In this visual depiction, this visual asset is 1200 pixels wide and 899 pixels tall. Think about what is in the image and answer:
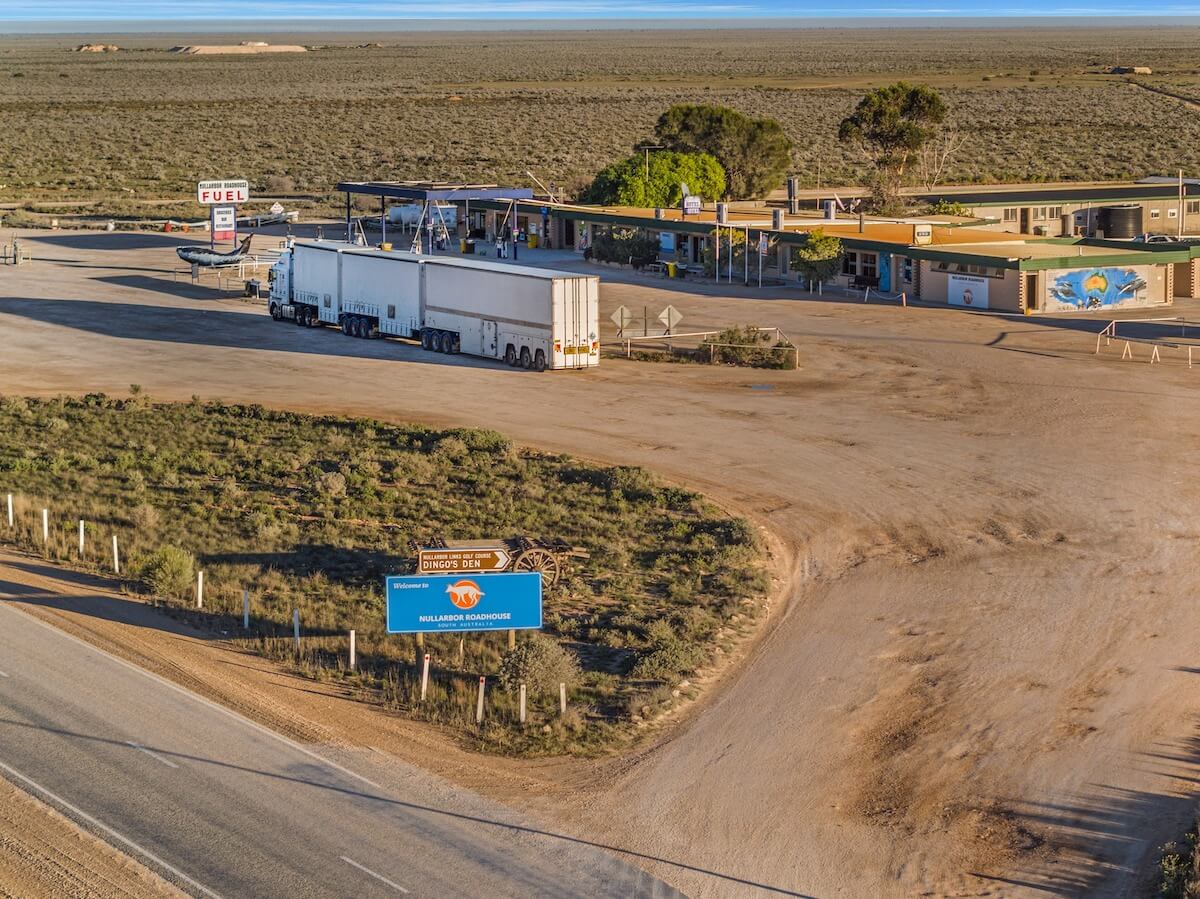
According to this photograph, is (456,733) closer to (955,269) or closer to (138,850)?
(138,850)

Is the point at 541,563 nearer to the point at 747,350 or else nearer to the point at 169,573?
the point at 169,573

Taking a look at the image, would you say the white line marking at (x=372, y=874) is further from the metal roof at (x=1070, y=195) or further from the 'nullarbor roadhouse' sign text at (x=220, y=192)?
the metal roof at (x=1070, y=195)

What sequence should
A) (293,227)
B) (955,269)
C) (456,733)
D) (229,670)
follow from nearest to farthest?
(456,733)
(229,670)
(955,269)
(293,227)

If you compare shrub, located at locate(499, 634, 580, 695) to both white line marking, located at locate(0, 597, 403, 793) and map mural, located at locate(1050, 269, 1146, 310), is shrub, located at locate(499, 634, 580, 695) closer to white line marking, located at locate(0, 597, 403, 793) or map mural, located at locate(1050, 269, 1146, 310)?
white line marking, located at locate(0, 597, 403, 793)

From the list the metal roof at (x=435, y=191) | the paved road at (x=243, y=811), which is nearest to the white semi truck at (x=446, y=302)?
the metal roof at (x=435, y=191)

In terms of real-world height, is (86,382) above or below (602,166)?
below

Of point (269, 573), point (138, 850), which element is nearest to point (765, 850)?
point (138, 850)

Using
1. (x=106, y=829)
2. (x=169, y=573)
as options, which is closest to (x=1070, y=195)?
(x=169, y=573)
